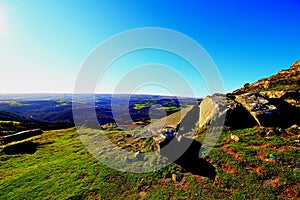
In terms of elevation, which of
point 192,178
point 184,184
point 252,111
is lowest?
point 184,184

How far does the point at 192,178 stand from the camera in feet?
43.7

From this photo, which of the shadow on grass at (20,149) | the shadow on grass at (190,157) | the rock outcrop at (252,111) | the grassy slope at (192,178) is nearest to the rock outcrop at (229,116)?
the rock outcrop at (252,111)

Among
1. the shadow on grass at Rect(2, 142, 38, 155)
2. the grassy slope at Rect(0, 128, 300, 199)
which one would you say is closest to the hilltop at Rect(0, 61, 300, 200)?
the grassy slope at Rect(0, 128, 300, 199)

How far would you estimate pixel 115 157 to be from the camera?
18141 millimetres

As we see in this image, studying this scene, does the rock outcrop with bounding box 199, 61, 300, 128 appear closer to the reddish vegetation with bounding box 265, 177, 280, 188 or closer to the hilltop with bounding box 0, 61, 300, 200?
the hilltop with bounding box 0, 61, 300, 200

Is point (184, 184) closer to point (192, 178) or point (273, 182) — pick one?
point (192, 178)

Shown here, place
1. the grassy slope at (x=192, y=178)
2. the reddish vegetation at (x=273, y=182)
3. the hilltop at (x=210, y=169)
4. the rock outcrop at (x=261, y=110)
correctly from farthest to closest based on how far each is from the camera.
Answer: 1. the rock outcrop at (x=261, y=110)
2. the hilltop at (x=210, y=169)
3. the grassy slope at (x=192, y=178)
4. the reddish vegetation at (x=273, y=182)

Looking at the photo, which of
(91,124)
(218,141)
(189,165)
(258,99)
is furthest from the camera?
(91,124)

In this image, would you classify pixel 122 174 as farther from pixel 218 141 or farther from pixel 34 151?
pixel 34 151

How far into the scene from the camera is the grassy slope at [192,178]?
1148cm

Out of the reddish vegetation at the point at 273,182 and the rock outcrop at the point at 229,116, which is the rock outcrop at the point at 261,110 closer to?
the rock outcrop at the point at 229,116

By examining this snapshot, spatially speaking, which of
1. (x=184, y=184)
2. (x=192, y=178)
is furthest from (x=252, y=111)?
(x=184, y=184)

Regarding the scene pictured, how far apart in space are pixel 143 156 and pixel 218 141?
714 cm

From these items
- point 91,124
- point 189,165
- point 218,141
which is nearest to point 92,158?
point 189,165
